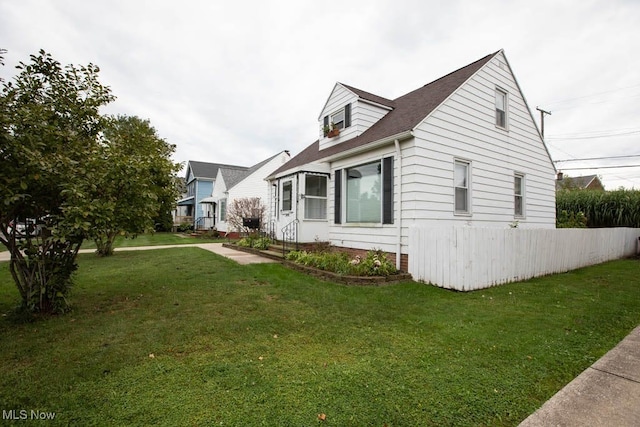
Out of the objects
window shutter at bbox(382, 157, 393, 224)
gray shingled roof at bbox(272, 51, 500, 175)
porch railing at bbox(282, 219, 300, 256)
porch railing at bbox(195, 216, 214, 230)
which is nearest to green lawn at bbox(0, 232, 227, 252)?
porch railing at bbox(195, 216, 214, 230)

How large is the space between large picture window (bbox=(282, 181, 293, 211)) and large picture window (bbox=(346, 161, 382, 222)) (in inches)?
105

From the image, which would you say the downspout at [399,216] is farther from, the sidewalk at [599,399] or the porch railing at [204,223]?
the porch railing at [204,223]

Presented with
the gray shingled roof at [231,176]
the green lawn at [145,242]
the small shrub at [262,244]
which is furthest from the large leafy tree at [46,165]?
the gray shingled roof at [231,176]

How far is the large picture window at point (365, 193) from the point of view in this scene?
27.5ft

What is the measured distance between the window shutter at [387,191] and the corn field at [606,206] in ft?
41.4

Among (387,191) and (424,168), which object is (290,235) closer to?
(387,191)

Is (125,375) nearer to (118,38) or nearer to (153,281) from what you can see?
(153,281)

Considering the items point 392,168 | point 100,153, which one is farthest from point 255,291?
point 392,168

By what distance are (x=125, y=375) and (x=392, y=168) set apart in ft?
22.6

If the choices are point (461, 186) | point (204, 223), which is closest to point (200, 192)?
point (204, 223)

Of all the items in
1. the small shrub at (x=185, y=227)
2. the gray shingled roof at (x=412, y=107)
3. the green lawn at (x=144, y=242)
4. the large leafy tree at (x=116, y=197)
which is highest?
the gray shingled roof at (x=412, y=107)

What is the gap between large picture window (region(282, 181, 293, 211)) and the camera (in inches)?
440

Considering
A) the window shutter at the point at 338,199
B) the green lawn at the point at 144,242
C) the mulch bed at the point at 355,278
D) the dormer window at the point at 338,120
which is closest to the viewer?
the mulch bed at the point at 355,278

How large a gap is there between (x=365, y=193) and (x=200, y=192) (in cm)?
2626
